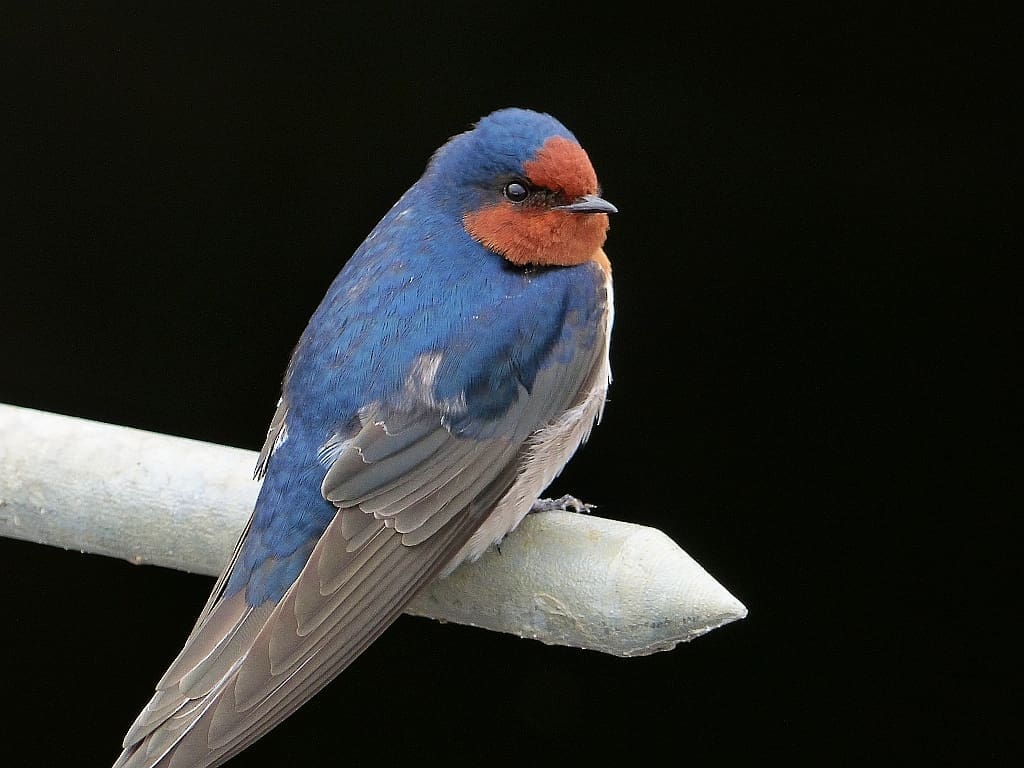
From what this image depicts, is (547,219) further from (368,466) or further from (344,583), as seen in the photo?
(344,583)

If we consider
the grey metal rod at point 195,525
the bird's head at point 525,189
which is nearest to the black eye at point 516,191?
the bird's head at point 525,189

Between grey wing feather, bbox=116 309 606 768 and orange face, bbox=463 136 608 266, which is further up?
orange face, bbox=463 136 608 266

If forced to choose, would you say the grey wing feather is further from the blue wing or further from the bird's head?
the bird's head

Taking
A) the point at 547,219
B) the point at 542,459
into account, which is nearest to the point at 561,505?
the point at 542,459

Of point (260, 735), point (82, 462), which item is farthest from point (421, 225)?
point (260, 735)

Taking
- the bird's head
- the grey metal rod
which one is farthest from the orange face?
the grey metal rod

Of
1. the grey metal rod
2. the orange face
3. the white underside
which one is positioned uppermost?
the orange face

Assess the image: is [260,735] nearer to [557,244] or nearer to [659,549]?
[659,549]

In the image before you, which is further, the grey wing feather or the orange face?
the orange face

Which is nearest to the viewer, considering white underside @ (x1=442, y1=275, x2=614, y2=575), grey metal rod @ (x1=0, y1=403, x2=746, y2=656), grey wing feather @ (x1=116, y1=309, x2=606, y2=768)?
grey wing feather @ (x1=116, y1=309, x2=606, y2=768)

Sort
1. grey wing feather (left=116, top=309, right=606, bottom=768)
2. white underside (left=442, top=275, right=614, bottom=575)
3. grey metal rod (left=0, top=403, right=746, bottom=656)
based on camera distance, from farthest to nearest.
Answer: white underside (left=442, top=275, right=614, bottom=575)
grey metal rod (left=0, top=403, right=746, bottom=656)
grey wing feather (left=116, top=309, right=606, bottom=768)
